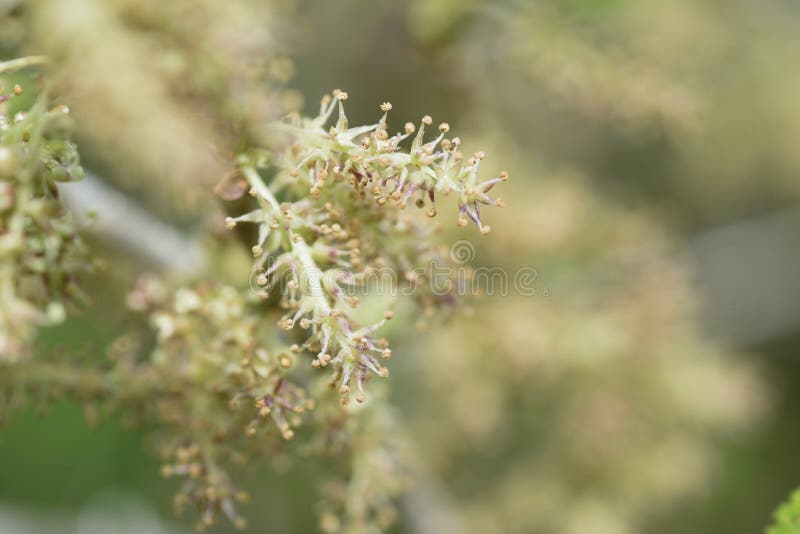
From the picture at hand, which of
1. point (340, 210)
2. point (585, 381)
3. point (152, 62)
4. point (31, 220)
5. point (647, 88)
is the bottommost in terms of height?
point (31, 220)

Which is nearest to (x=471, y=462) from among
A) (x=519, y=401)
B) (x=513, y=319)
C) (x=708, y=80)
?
(x=519, y=401)

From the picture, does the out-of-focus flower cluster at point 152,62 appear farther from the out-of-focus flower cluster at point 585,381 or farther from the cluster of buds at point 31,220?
the out-of-focus flower cluster at point 585,381

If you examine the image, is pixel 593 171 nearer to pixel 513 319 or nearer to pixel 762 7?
pixel 762 7

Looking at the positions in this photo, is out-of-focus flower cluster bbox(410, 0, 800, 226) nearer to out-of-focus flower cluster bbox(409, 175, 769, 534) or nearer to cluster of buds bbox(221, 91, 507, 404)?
out-of-focus flower cluster bbox(409, 175, 769, 534)

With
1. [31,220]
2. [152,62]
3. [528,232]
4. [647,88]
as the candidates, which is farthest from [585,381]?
[31,220]

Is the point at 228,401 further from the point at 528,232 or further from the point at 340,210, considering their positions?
the point at 528,232

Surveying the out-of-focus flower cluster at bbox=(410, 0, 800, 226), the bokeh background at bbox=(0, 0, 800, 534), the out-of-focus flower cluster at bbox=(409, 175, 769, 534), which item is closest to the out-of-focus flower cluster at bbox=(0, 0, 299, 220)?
the bokeh background at bbox=(0, 0, 800, 534)

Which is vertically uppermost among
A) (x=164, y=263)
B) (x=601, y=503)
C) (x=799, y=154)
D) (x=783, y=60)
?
(x=783, y=60)
